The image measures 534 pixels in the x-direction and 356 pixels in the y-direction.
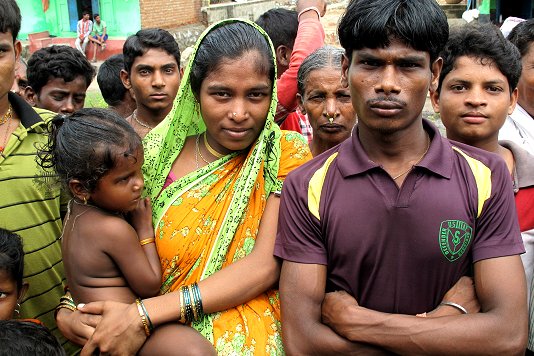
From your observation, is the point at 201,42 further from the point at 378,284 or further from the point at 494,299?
the point at 494,299

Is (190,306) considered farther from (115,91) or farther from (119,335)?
(115,91)

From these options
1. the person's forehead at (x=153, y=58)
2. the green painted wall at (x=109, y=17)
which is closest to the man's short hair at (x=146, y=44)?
the person's forehead at (x=153, y=58)

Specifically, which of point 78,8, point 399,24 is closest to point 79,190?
point 399,24

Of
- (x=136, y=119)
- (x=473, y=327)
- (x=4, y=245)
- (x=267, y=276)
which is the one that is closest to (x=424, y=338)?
(x=473, y=327)

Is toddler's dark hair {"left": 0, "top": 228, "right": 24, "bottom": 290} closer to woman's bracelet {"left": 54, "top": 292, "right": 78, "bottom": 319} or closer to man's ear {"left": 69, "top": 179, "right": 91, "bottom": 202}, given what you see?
woman's bracelet {"left": 54, "top": 292, "right": 78, "bottom": 319}

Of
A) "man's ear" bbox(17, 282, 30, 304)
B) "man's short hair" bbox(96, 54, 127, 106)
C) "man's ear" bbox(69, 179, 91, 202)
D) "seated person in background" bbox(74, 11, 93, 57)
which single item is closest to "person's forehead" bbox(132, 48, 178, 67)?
"man's short hair" bbox(96, 54, 127, 106)

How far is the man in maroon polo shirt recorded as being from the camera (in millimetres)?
2096

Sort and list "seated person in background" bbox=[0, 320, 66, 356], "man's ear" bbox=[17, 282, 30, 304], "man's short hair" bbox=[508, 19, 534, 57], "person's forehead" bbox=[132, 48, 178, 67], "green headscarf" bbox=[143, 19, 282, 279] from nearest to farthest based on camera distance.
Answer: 1. "seated person in background" bbox=[0, 320, 66, 356]
2. "green headscarf" bbox=[143, 19, 282, 279]
3. "man's ear" bbox=[17, 282, 30, 304]
4. "man's short hair" bbox=[508, 19, 534, 57]
5. "person's forehead" bbox=[132, 48, 178, 67]

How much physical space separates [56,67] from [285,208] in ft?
9.49

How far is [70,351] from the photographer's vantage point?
2.98 m

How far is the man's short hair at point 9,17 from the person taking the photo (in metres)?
2.78

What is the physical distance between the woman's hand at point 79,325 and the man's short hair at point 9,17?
136 cm

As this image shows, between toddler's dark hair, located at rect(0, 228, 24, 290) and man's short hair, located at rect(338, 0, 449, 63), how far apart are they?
→ 66.4 inches

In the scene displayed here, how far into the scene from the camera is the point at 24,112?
3.00m
